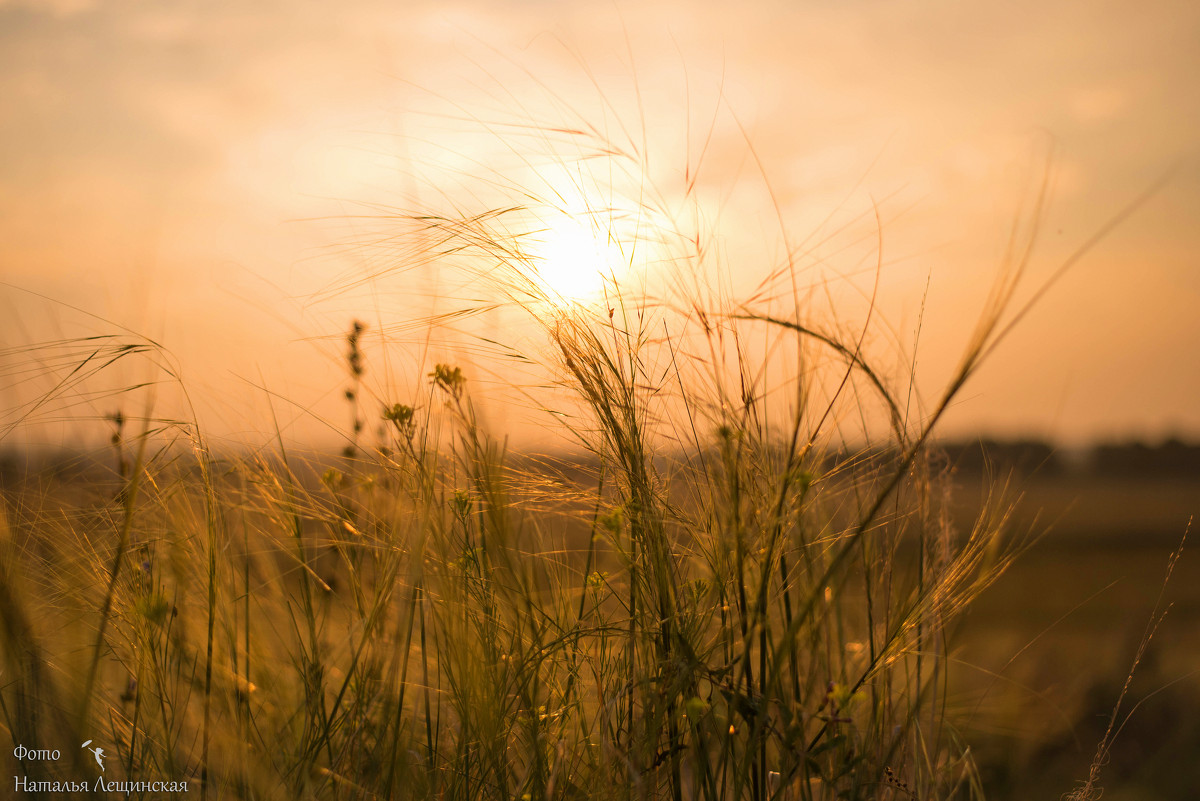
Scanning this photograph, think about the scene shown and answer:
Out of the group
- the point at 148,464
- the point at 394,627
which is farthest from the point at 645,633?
the point at 148,464

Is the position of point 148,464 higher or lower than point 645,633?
higher

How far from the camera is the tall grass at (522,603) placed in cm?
90

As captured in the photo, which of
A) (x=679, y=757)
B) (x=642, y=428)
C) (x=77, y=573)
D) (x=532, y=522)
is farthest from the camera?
(x=532, y=522)

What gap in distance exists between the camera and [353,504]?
118 cm

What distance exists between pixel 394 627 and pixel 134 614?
1.43 feet

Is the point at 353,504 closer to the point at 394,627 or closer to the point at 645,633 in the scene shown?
the point at 394,627

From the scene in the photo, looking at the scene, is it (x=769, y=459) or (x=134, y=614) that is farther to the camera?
(x=134, y=614)

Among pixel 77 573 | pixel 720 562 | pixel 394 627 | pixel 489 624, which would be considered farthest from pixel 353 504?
pixel 720 562

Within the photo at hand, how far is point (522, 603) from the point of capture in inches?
43.3

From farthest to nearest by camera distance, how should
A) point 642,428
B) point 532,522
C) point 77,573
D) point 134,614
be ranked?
point 532,522
point 77,573
point 134,614
point 642,428

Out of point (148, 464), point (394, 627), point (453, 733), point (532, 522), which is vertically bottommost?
point (453, 733)

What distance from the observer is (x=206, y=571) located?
3.73 ft

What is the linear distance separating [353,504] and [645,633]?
1.95 feet

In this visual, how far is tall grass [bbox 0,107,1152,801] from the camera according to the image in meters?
0.90
